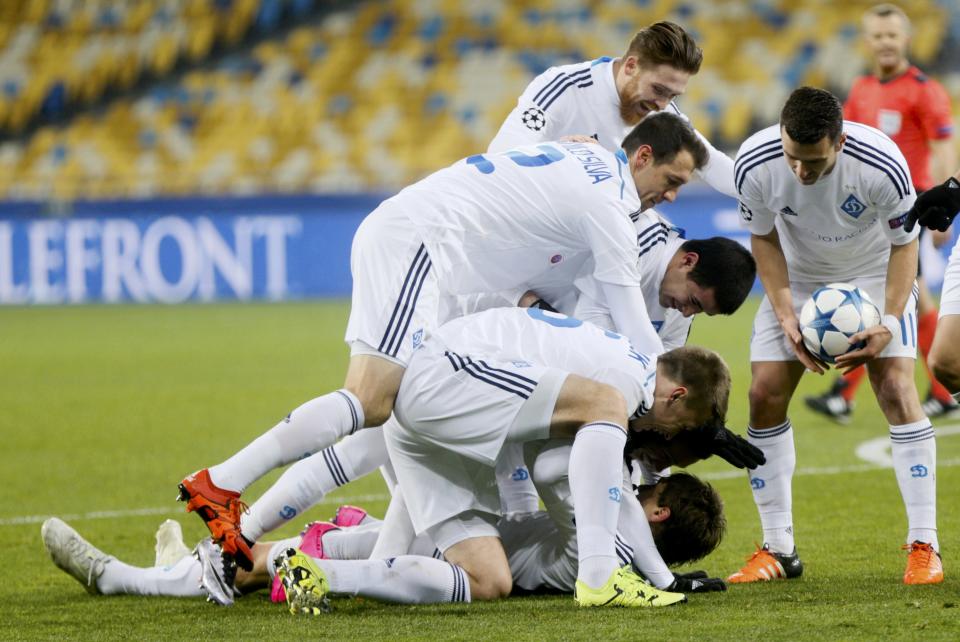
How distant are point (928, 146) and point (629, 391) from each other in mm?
5807

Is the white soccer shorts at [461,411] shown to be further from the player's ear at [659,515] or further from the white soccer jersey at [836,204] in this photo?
the white soccer jersey at [836,204]

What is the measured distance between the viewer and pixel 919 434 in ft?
15.9

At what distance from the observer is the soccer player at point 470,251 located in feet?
13.9

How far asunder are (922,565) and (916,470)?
0.38m

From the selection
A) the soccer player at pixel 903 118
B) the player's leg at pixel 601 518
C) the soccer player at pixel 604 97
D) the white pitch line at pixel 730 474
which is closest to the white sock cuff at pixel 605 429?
the player's leg at pixel 601 518

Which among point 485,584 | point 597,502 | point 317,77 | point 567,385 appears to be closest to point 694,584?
point 597,502

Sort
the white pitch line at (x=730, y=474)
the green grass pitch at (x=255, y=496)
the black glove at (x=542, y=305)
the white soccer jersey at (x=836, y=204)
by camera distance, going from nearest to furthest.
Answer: the green grass pitch at (x=255, y=496) < the white soccer jersey at (x=836, y=204) < the black glove at (x=542, y=305) < the white pitch line at (x=730, y=474)

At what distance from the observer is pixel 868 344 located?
4711mm

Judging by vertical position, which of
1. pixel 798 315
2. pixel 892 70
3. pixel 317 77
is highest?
pixel 317 77

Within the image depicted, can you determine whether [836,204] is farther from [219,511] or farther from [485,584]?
[219,511]

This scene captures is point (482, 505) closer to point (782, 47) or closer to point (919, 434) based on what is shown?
point (919, 434)

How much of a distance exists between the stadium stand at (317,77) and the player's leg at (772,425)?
15086 mm

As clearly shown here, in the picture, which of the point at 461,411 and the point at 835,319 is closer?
the point at 461,411

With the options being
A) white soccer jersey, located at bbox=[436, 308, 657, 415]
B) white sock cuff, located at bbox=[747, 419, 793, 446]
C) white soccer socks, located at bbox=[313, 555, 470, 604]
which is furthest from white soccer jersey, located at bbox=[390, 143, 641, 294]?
white soccer socks, located at bbox=[313, 555, 470, 604]
